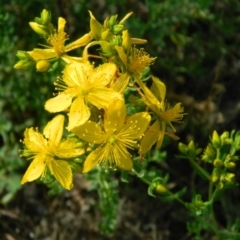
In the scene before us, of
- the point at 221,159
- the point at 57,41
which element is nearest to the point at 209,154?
the point at 221,159

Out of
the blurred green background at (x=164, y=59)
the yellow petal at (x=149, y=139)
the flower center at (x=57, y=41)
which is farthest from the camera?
the blurred green background at (x=164, y=59)

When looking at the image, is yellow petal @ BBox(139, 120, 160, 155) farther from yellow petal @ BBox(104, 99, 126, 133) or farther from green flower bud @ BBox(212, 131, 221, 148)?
green flower bud @ BBox(212, 131, 221, 148)

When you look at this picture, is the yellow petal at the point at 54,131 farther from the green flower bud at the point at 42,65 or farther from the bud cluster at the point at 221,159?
the bud cluster at the point at 221,159

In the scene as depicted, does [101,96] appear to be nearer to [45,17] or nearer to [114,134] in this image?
[114,134]

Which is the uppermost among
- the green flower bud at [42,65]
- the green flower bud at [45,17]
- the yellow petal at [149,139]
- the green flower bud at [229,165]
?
the green flower bud at [45,17]

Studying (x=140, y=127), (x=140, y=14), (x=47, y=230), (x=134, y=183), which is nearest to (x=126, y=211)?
(x=134, y=183)

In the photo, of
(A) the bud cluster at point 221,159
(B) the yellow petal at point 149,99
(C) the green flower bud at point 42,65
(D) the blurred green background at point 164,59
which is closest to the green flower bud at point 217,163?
(A) the bud cluster at point 221,159
